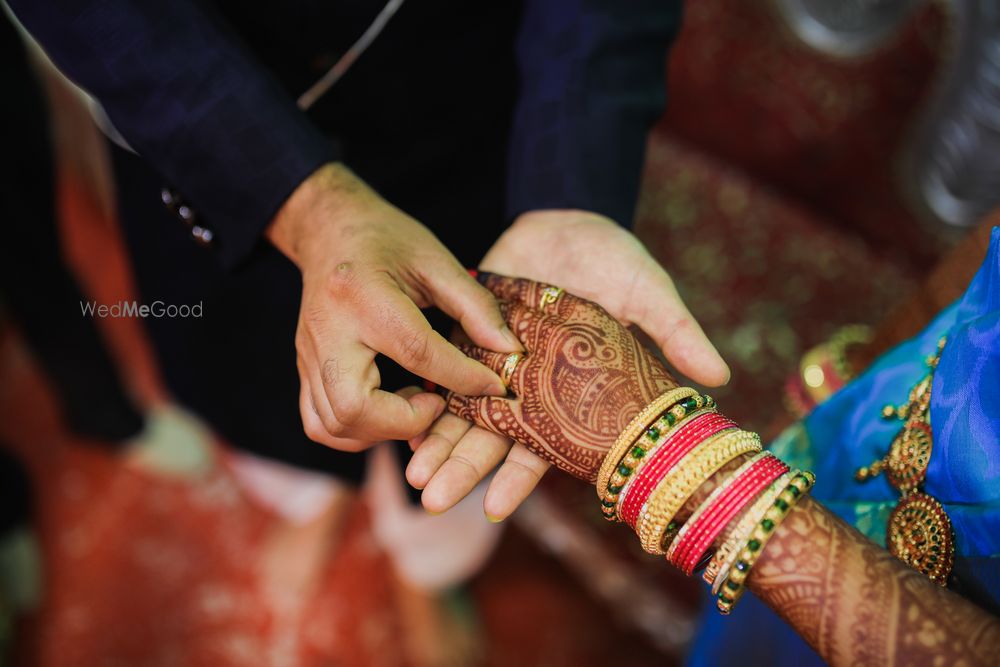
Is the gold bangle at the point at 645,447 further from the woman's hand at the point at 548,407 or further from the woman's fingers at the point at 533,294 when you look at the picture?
the woman's fingers at the point at 533,294

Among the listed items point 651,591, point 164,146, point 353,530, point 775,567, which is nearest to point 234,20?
point 164,146

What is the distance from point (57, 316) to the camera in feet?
5.12

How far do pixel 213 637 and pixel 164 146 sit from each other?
1201mm

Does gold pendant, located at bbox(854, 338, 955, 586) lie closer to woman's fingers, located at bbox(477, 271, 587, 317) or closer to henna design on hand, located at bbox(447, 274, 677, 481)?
henna design on hand, located at bbox(447, 274, 677, 481)

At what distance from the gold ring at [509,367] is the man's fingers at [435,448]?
2.7 inches

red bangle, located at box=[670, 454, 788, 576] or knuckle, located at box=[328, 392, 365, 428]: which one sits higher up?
red bangle, located at box=[670, 454, 788, 576]

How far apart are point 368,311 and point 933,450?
0.57 meters

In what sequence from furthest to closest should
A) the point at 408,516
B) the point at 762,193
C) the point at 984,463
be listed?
the point at 762,193 < the point at 408,516 < the point at 984,463

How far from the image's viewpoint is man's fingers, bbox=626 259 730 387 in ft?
2.55

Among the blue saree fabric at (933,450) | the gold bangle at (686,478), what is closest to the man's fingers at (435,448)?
the gold bangle at (686,478)

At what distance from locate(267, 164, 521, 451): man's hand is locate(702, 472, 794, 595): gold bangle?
0.28 m

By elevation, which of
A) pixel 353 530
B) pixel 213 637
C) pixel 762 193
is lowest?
pixel 213 637

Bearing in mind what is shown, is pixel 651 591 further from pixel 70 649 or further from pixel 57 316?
pixel 57 316

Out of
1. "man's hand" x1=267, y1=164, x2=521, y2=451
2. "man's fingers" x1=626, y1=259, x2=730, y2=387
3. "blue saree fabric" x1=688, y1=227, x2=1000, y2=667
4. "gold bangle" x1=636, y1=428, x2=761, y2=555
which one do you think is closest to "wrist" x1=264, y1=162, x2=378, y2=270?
"man's hand" x1=267, y1=164, x2=521, y2=451
